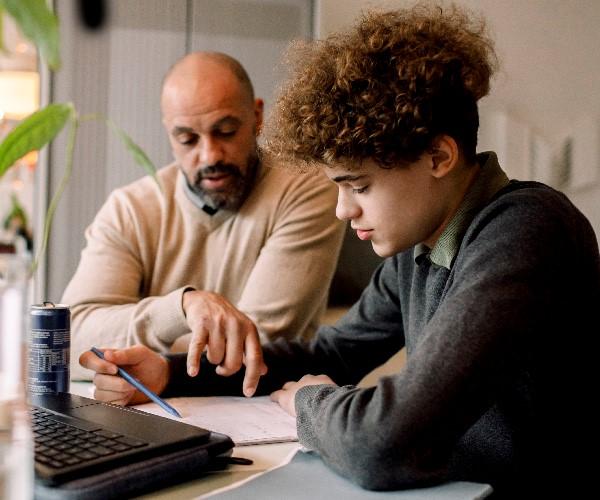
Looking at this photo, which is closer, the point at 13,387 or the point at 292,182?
the point at 13,387

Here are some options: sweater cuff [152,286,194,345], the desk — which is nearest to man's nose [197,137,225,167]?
sweater cuff [152,286,194,345]

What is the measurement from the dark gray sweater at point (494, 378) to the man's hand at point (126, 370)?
0.31 meters

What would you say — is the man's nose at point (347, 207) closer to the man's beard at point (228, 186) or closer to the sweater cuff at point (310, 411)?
the sweater cuff at point (310, 411)

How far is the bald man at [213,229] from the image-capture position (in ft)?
5.28

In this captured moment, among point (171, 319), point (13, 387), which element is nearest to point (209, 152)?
point (171, 319)

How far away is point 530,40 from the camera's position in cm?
187

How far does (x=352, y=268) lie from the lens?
195 cm

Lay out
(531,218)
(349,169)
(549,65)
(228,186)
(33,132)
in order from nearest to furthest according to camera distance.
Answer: (33,132), (531,218), (349,169), (228,186), (549,65)

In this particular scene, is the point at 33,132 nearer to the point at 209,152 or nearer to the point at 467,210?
the point at 467,210

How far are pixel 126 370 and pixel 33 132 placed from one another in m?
0.50

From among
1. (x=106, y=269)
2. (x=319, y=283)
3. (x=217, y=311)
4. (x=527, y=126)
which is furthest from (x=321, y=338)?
(x=527, y=126)

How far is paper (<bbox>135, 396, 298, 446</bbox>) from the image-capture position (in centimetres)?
97

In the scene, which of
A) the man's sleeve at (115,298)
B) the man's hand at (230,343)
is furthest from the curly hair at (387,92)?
the man's sleeve at (115,298)

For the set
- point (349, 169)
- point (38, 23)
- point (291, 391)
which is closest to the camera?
point (38, 23)
